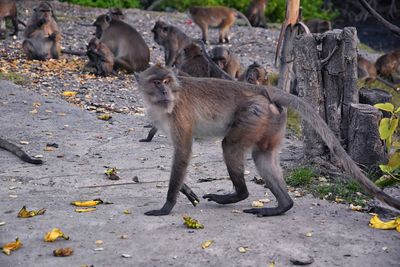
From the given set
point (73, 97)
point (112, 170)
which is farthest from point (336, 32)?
point (73, 97)

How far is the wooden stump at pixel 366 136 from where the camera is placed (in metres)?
6.93

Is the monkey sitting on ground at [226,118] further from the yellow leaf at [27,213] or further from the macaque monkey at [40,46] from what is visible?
the macaque monkey at [40,46]

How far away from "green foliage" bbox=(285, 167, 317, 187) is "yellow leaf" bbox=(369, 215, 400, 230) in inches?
47.2

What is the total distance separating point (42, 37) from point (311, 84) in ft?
21.0

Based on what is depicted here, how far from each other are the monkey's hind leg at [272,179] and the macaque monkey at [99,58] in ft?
20.4

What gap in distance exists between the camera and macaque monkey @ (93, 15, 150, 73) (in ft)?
40.2

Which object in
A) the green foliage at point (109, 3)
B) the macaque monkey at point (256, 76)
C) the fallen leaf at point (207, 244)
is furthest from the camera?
the green foliage at point (109, 3)

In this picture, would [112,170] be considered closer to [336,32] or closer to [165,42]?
[336,32]

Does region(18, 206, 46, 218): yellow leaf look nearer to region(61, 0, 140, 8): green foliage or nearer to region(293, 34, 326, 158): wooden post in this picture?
region(293, 34, 326, 158): wooden post

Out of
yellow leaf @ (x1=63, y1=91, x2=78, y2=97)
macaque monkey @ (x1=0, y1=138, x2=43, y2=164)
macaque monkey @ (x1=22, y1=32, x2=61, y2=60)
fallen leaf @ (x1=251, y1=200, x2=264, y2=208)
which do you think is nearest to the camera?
fallen leaf @ (x1=251, y1=200, x2=264, y2=208)

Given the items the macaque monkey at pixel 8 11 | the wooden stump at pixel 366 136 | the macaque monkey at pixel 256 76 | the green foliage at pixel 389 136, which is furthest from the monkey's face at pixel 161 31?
the green foliage at pixel 389 136

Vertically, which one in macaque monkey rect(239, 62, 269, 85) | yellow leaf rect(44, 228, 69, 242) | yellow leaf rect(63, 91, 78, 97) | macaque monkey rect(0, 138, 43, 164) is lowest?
yellow leaf rect(63, 91, 78, 97)

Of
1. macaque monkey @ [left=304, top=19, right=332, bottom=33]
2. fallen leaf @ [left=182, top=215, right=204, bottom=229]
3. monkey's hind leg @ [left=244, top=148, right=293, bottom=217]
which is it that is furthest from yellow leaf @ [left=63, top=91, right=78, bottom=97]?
macaque monkey @ [left=304, top=19, right=332, bottom=33]

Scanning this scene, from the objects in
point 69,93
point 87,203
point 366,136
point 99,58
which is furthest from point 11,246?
point 99,58
